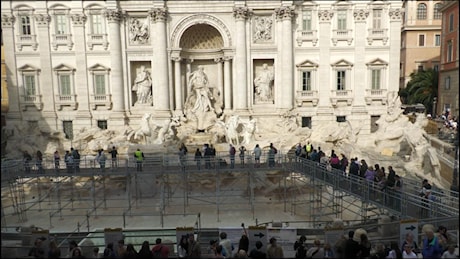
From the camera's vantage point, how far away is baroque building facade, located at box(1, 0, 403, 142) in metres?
30.8

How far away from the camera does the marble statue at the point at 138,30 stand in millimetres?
30953

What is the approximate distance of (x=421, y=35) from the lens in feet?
161

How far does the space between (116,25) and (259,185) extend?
18.0 meters

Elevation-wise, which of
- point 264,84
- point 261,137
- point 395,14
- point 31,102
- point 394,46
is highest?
point 395,14

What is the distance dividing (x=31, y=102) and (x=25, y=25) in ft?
21.0

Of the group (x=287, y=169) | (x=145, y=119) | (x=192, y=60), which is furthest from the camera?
(x=192, y=60)

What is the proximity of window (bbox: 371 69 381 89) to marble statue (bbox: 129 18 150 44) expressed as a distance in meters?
19.2

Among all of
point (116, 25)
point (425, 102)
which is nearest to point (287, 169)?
point (116, 25)

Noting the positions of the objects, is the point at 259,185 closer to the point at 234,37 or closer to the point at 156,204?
the point at 156,204

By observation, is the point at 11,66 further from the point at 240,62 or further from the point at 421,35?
the point at 421,35

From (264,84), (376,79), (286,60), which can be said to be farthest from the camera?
(376,79)

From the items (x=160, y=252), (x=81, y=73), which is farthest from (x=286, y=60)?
(x=160, y=252)

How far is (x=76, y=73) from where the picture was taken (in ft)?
103

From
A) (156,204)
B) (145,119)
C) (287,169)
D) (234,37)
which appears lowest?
(156,204)
